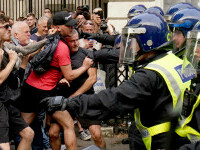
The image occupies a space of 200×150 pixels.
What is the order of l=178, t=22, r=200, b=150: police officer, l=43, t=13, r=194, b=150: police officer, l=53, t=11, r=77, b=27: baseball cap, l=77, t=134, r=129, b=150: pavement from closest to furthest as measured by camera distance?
l=178, t=22, r=200, b=150: police officer → l=43, t=13, r=194, b=150: police officer → l=53, t=11, r=77, b=27: baseball cap → l=77, t=134, r=129, b=150: pavement

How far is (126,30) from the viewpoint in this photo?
4242 mm

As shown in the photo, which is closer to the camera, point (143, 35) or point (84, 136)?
point (143, 35)

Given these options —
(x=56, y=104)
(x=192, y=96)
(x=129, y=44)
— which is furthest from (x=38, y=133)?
(x=192, y=96)

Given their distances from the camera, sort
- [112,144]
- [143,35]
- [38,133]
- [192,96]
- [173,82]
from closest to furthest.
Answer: [192,96]
[173,82]
[143,35]
[38,133]
[112,144]

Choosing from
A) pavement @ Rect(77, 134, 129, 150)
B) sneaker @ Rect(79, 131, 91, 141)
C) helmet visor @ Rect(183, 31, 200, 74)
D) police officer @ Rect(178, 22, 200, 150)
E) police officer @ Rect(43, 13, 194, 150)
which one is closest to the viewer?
police officer @ Rect(178, 22, 200, 150)

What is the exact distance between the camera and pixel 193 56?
12.6 feet

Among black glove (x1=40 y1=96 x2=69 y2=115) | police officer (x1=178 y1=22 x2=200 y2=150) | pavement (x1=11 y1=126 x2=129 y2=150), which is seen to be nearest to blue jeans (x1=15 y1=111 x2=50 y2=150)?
pavement (x1=11 y1=126 x2=129 y2=150)

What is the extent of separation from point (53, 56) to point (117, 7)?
6.62 m

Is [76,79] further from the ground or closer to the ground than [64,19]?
closer to the ground

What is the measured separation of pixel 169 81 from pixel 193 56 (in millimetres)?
287

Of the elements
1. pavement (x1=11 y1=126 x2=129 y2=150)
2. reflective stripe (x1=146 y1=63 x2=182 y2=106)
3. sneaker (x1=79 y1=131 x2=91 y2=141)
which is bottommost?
pavement (x1=11 y1=126 x2=129 y2=150)

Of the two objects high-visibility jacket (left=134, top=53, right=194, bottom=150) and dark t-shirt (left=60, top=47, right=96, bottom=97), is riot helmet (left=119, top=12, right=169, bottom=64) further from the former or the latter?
dark t-shirt (left=60, top=47, right=96, bottom=97)

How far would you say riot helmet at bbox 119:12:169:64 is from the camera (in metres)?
4.16

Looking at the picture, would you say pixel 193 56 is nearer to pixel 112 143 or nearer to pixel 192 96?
pixel 192 96
